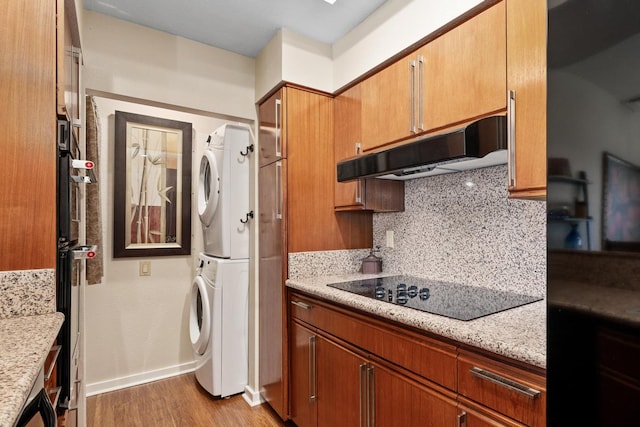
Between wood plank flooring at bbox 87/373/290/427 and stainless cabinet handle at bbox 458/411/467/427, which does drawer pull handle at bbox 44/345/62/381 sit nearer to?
stainless cabinet handle at bbox 458/411/467/427

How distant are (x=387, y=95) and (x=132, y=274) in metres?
2.39

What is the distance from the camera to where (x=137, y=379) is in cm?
269

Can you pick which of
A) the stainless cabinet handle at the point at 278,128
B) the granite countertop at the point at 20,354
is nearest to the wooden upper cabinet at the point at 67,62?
the granite countertop at the point at 20,354

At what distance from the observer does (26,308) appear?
3.41ft

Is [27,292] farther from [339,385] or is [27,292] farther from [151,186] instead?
[151,186]

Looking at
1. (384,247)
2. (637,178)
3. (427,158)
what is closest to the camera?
(637,178)

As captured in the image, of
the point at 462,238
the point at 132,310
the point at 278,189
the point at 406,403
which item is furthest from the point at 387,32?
the point at 132,310

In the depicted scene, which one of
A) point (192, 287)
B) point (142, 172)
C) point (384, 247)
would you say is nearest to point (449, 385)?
point (384, 247)

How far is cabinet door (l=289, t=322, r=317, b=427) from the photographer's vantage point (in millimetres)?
1850

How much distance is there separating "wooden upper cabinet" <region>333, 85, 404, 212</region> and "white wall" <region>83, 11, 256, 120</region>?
69cm

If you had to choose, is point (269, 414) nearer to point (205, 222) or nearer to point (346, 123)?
point (205, 222)

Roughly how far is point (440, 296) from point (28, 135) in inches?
65.5

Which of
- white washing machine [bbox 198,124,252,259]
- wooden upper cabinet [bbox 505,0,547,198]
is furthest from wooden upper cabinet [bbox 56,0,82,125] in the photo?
wooden upper cabinet [bbox 505,0,547,198]

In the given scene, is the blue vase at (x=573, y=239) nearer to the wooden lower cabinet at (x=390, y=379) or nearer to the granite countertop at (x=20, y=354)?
the wooden lower cabinet at (x=390, y=379)
